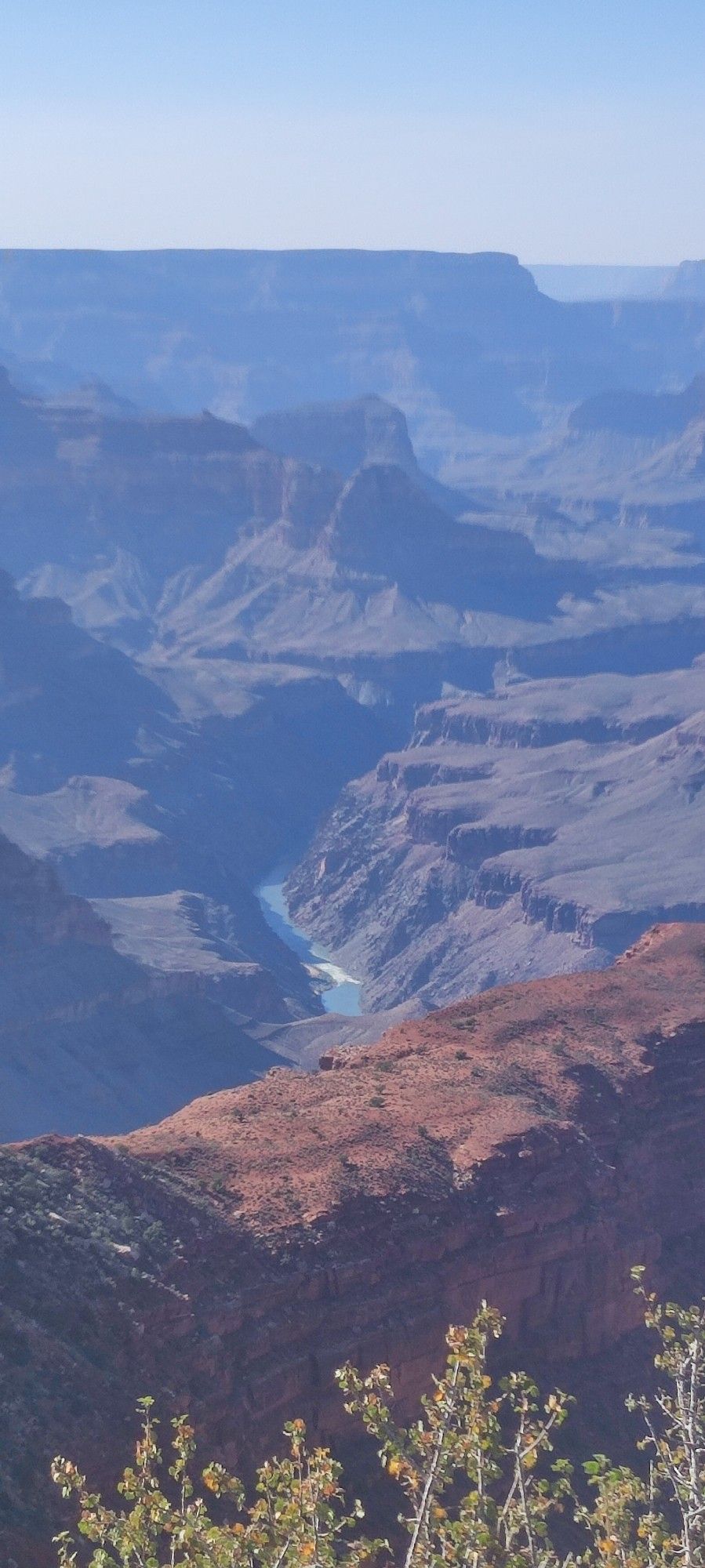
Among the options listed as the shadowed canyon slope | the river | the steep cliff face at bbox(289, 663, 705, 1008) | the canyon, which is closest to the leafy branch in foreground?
the canyon

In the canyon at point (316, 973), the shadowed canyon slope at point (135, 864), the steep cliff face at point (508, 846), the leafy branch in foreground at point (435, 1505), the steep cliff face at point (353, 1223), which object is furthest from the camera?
the steep cliff face at point (508, 846)

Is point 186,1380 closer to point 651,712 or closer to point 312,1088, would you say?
point 312,1088

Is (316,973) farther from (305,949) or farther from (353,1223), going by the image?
(353,1223)

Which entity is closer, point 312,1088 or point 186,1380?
point 186,1380

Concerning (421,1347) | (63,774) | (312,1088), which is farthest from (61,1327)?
(63,774)

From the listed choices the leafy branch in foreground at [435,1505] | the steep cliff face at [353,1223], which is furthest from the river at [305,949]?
the leafy branch in foreground at [435,1505]

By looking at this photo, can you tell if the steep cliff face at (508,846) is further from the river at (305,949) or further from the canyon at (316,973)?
the river at (305,949)
